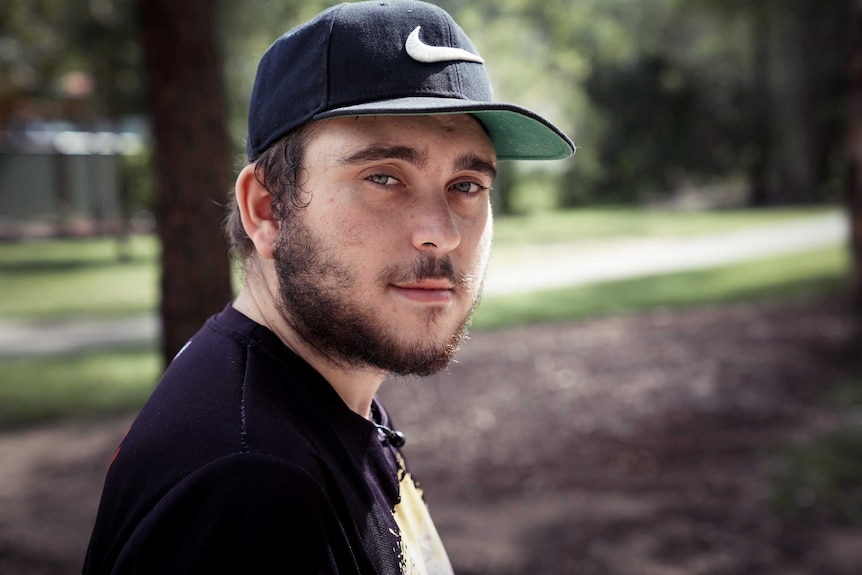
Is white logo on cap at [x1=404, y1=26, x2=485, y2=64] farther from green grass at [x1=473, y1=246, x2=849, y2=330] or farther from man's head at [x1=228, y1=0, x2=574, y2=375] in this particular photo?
green grass at [x1=473, y1=246, x2=849, y2=330]

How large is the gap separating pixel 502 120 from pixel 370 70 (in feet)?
1.04

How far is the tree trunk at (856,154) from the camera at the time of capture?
7453 mm

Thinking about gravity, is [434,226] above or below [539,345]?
below

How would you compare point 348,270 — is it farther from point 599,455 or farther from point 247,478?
point 599,455

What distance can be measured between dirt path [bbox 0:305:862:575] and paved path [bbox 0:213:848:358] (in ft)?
12.4

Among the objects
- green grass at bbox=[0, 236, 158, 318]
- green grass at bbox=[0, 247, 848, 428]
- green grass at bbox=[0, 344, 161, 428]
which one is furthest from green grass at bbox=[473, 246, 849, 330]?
green grass at bbox=[0, 236, 158, 318]

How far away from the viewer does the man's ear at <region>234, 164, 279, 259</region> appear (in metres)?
1.64

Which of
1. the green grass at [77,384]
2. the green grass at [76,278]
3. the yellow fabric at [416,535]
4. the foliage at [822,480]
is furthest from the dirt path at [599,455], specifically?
the green grass at [76,278]

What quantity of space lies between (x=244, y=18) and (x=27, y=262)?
11608 millimetres

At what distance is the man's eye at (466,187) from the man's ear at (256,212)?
0.35m

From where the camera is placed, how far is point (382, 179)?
1528 mm

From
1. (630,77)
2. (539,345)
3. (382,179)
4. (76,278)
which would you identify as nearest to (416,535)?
(382,179)

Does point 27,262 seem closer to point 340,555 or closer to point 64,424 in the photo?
point 64,424

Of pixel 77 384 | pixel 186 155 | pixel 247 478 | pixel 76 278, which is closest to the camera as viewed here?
pixel 247 478
